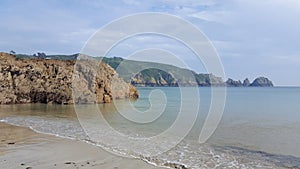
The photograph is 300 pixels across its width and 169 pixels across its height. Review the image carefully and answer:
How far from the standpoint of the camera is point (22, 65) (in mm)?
45375

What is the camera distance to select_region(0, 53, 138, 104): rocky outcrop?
141ft

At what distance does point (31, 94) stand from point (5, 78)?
402 centimetres

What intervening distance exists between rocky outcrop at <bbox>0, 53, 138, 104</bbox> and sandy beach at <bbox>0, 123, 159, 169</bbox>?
95.7 feet

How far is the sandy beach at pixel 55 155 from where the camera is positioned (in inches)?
382

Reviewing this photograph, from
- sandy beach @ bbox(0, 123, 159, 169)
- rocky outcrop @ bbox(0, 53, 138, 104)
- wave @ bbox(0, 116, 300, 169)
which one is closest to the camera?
sandy beach @ bbox(0, 123, 159, 169)

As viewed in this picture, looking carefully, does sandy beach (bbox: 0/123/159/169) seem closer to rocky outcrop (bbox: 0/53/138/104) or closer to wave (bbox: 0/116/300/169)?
wave (bbox: 0/116/300/169)

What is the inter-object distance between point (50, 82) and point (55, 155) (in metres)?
36.3

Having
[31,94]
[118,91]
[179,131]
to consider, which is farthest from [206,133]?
Answer: [118,91]

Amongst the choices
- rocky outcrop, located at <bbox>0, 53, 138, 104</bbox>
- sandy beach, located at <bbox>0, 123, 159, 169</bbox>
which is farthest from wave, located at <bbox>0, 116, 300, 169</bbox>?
rocky outcrop, located at <bbox>0, 53, 138, 104</bbox>

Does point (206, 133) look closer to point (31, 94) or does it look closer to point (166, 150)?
point (166, 150)

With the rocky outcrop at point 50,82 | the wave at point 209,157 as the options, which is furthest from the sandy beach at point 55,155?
the rocky outcrop at point 50,82

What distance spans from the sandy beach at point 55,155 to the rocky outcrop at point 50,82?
2918 centimetres

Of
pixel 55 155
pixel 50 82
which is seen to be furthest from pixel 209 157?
pixel 50 82

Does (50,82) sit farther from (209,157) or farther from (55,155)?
(209,157)
